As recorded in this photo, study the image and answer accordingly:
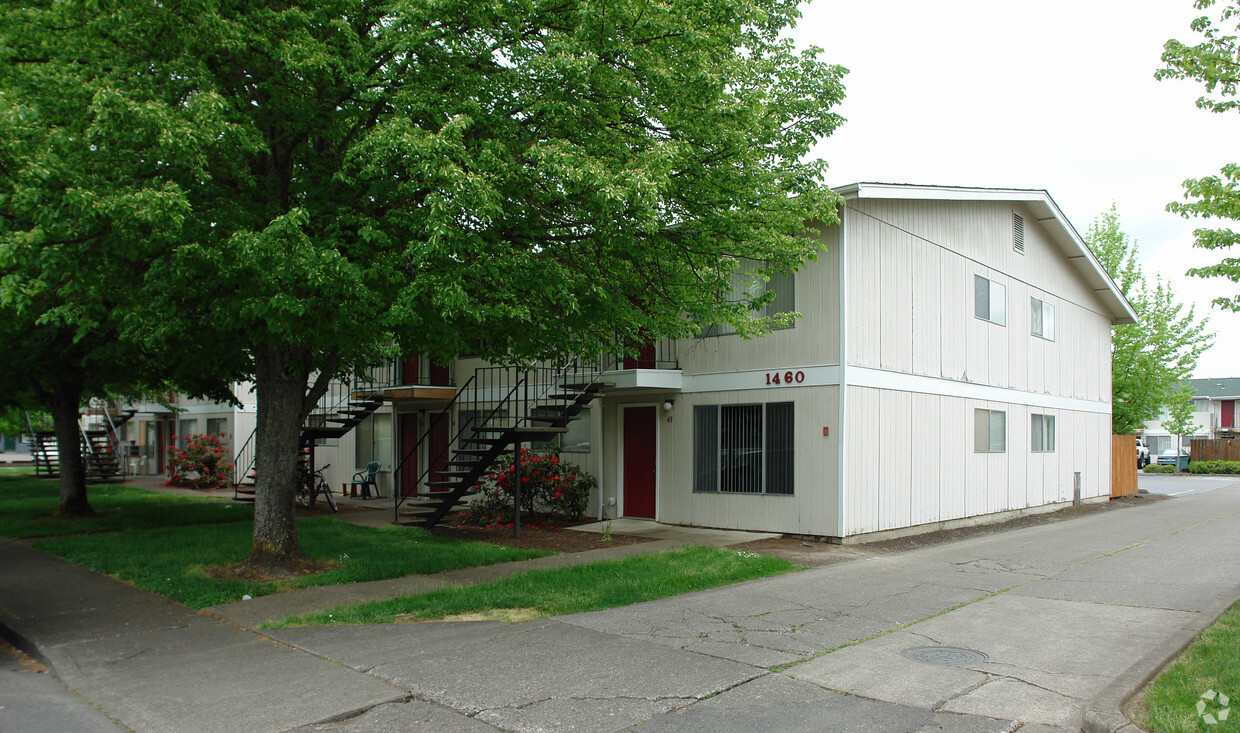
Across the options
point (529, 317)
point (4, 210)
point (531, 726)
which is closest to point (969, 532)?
point (529, 317)

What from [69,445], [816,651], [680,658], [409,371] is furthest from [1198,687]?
[69,445]

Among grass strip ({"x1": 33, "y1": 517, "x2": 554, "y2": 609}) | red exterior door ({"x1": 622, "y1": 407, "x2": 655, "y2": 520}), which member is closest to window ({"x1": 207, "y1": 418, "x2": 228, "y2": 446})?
grass strip ({"x1": 33, "y1": 517, "x2": 554, "y2": 609})

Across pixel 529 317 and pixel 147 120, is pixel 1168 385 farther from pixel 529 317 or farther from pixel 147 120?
pixel 147 120

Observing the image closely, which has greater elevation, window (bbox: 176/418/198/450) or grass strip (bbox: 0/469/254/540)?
window (bbox: 176/418/198/450)

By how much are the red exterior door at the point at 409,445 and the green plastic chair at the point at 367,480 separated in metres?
0.88

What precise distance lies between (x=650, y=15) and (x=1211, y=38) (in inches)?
266

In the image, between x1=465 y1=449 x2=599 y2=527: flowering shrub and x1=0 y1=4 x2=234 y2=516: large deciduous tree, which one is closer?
x1=0 y1=4 x2=234 y2=516: large deciduous tree

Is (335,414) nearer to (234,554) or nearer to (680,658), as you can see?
(234,554)

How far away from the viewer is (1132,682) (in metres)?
6.16

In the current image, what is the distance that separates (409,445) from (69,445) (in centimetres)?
764

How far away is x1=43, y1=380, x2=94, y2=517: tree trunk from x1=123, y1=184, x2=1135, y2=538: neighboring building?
660cm

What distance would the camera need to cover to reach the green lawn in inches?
209

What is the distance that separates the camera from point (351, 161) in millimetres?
9023

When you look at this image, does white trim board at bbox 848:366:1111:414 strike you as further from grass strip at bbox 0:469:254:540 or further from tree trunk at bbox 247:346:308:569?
grass strip at bbox 0:469:254:540
